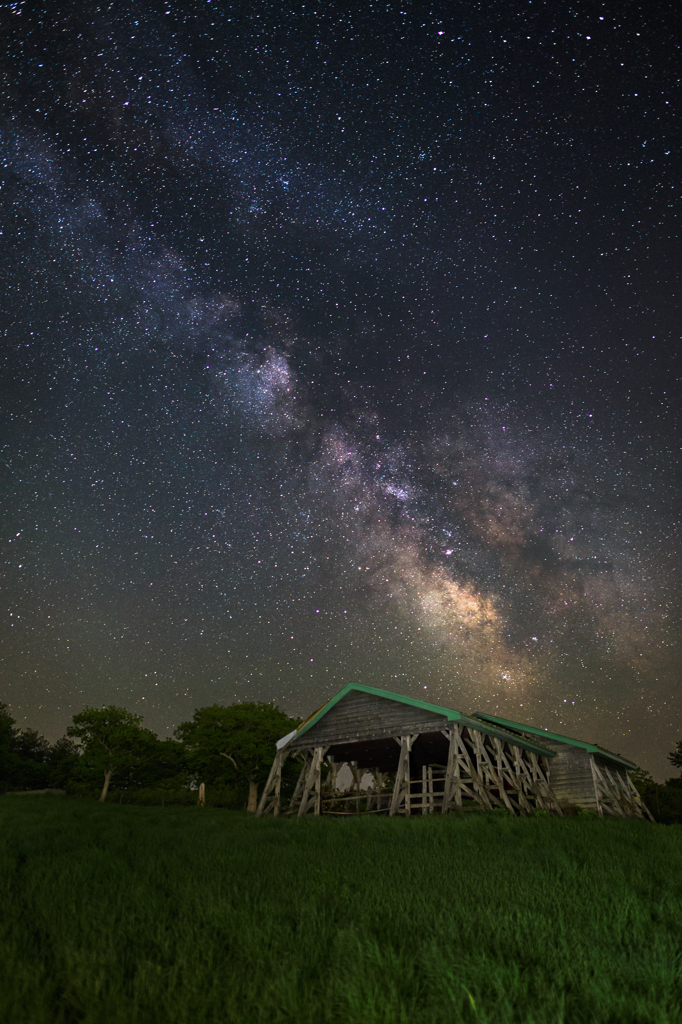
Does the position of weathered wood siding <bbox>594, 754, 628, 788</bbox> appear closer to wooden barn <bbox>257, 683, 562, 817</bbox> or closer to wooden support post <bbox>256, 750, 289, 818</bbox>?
wooden barn <bbox>257, 683, 562, 817</bbox>

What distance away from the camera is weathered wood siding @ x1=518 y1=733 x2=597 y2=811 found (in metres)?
23.2

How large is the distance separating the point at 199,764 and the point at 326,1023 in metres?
44.7

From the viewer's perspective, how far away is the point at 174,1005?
3.56 meters

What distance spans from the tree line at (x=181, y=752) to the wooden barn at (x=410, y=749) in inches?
768

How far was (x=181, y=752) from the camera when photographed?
47219 mm

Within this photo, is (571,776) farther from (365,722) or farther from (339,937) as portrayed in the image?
(339,937)

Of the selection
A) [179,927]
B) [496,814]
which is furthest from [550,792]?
[179,927]

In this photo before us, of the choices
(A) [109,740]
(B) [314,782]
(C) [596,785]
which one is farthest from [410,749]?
(A) [109,740]

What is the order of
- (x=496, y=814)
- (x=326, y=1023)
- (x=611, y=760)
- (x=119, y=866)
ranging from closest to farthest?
1. (x=326, y=1023)
2. (x=119, y=866)
3. (x=496, y=814)
4. (x=611, y=760)

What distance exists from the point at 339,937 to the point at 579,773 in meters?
Answer: 23.0

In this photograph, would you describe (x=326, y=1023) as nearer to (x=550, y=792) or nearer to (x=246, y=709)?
(x=550, y=792)

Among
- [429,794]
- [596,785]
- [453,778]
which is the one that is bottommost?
[429,794]

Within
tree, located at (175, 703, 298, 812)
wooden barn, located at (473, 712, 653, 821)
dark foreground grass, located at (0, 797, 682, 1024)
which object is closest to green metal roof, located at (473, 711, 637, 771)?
wooden barn, located at (473, 712, 653, 821)

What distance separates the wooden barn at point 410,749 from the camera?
60.7 feet
